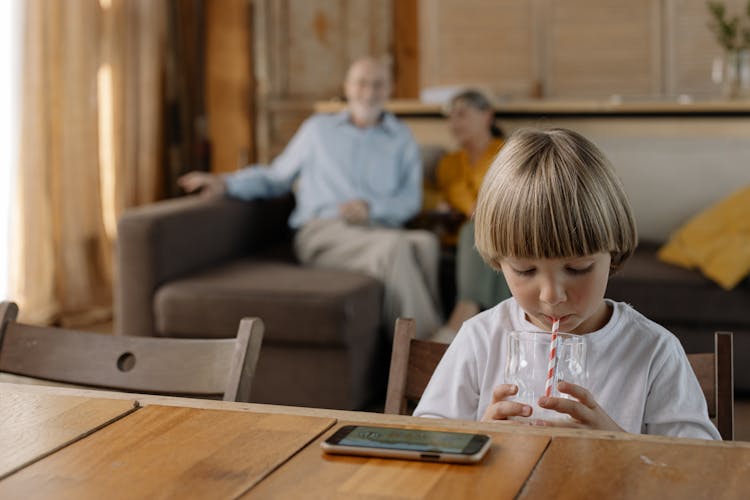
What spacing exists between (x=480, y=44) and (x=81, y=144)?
8.20 feet

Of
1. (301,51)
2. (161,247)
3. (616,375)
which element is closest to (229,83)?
(301,51)

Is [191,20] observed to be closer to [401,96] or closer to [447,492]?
[401,96]

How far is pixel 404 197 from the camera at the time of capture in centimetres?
396

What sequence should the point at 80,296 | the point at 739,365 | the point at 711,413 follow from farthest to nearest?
the point at 80,296, the point at 739,365, the point at 711,413

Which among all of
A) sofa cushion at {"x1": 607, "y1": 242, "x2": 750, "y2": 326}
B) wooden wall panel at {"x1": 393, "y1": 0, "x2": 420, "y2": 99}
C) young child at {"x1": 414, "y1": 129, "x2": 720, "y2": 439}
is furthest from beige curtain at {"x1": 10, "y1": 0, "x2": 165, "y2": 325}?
young child at {"x1": 414, "y1": 129, "x2": 720, "y2": 439}

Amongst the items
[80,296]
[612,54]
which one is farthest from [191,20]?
[612,54]

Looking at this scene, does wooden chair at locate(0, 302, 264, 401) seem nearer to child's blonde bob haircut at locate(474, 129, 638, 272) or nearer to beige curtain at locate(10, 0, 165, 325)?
child's blonde bob haircut at locate(474, 129, 638, 272)

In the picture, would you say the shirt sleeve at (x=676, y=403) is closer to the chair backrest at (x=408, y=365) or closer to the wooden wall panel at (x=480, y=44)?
the chair backrest at (x=408, y=365)

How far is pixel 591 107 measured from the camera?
4047 mm

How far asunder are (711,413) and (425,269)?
230 cm

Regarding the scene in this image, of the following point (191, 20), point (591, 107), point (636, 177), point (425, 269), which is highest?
point (191, 20)

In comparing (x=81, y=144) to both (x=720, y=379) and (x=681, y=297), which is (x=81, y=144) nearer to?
(x=681, y=297)

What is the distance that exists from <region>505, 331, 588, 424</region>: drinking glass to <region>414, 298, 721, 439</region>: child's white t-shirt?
0.38 ft

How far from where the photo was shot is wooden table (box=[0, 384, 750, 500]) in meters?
0.96
